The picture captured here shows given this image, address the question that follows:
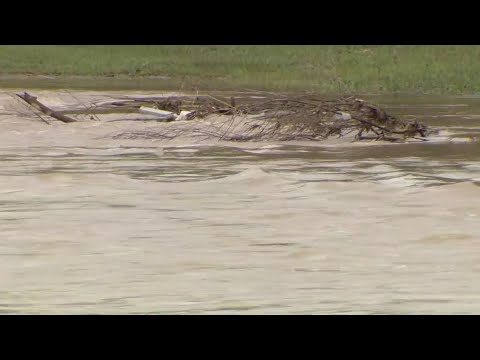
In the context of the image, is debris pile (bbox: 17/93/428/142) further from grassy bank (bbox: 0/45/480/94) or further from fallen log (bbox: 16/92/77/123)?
grassy bank (bbox: 0/45/480/94)

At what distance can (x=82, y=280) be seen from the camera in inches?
263

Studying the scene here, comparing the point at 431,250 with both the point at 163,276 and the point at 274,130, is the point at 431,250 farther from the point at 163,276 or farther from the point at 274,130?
the point at 274,130

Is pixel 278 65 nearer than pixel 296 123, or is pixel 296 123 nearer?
pixel 296 123

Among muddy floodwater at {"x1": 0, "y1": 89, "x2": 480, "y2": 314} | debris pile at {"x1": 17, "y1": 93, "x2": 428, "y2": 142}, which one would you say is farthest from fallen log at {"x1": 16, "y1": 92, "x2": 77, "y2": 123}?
muddy floodwater at {"x1": 0, "y1": 89, "x2": 480, "y2": 314}

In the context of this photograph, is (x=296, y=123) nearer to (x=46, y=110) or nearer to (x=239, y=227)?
(x=46, y=110)

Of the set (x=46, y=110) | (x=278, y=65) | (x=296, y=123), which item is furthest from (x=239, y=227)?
(x=278, y=65)

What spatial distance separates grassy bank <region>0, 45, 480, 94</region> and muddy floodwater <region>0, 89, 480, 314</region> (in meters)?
9.93

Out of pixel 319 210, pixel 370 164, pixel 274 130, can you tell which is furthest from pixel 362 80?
pixel 319 210

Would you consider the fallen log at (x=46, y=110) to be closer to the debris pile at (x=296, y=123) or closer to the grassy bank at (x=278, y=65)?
the debris pile at (x=296, y=123)

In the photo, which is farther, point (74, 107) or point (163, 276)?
point (74, 107)

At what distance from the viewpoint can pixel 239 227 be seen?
339 inches

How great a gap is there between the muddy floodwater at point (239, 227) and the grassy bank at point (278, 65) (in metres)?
9.93

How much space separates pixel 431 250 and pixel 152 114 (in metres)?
9.89

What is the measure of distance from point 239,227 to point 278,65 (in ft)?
69.6
